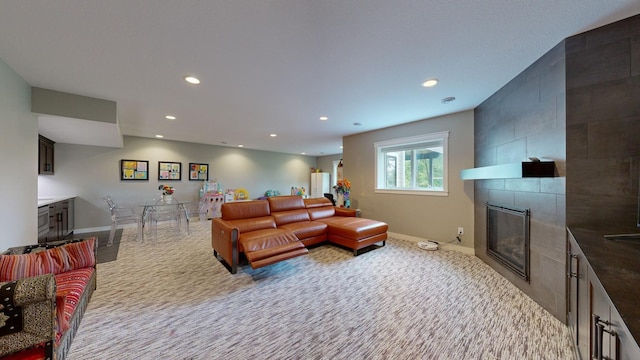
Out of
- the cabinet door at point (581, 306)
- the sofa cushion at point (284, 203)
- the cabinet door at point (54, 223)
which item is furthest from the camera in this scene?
the sofa cushion at point (284, 203)

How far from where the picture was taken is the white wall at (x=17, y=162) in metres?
2.08

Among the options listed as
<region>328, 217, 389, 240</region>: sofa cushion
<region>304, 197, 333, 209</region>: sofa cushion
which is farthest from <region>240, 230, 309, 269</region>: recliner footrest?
<region>304, 197, 333, 209</region>: sofa cushion

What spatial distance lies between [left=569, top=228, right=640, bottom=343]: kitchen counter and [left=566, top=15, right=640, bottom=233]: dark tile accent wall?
191mm

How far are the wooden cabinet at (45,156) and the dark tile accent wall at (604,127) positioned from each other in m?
7.49

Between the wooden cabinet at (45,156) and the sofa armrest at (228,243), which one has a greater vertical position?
the wooden cabinet at (45,156)

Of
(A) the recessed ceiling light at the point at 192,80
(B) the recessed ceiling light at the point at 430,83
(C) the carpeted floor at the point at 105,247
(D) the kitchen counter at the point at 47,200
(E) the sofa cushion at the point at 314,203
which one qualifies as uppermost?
(B) the recessed ceiling light at the point at 430,83

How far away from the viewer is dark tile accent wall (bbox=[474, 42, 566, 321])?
73.9 inches

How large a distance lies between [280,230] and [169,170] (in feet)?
15.9

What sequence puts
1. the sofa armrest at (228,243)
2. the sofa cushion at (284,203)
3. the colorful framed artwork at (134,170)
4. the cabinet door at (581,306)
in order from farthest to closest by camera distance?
the colorful framed artwork at (134,170) → the sofa cushion at (284,203) → the sofa armrest at (228,243) → the cabinet door at (581,306)

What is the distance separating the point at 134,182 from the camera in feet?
18.8

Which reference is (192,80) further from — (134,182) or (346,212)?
(134,182)

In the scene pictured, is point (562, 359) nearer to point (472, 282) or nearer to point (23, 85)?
point (472, 282)

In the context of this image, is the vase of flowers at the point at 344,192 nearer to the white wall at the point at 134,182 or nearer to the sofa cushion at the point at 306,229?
the sofa cushion at the point at 306,229

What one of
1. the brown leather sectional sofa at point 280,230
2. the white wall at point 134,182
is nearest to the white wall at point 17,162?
the brown leather sectional sofa at point 280,230
